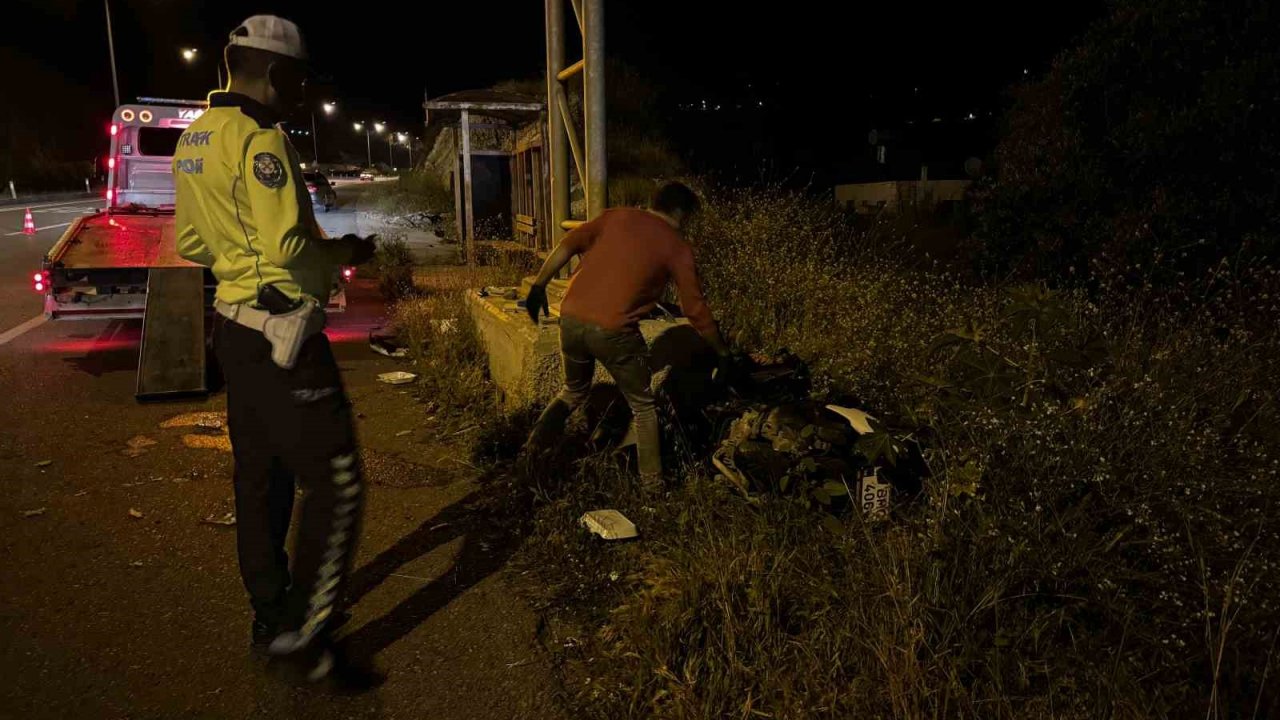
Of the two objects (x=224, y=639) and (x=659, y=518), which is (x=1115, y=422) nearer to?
(x=659, y=518)

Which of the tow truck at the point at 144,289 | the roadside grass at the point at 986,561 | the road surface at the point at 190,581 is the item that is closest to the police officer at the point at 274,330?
the road surface at the point at 190,581

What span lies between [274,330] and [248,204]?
15.7 inches

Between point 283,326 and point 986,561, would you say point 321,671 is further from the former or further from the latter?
point 986,561

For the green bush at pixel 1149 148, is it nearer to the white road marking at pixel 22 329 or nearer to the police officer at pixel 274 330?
the police officer at pixel 274 330

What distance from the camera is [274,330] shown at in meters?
2.46

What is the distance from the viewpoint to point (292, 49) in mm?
2582

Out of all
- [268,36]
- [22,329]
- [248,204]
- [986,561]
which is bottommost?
[986,561]

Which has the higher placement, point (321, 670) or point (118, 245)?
point (118, 245)

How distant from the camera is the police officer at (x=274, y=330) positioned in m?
2.43

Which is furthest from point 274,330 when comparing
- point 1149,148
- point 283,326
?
point 1149,148

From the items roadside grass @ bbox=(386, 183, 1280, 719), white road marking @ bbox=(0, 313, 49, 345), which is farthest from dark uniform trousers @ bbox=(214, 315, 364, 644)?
white road marking @ bbox=(0, 313, 49, 345)

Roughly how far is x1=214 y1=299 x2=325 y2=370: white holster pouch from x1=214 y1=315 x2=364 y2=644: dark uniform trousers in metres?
0.04

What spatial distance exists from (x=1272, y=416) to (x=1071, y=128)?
4562mm

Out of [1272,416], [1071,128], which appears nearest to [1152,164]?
[1071,128]
